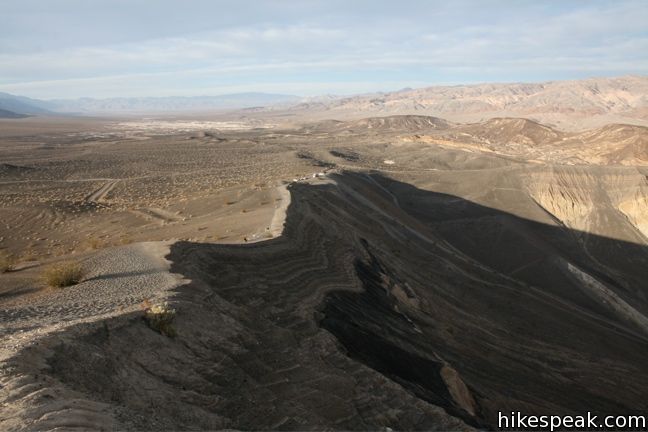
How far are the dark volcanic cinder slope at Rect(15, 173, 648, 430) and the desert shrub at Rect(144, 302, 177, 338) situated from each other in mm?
196

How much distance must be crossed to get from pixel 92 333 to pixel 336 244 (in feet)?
40.0

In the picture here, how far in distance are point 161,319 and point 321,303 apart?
5026 millimetres

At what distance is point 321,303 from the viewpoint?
12.8m

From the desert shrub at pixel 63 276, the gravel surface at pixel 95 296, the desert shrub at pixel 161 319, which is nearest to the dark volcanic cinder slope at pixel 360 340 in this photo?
the desert shrub at pixel 161 319

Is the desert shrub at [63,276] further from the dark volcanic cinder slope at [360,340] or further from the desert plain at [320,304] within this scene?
the dark volcanic cinder slope at [360,340]

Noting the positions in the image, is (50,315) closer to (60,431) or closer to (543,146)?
(60,431)

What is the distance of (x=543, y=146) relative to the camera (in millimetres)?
86375

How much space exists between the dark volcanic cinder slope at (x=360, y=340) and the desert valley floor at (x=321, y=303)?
0.05 m

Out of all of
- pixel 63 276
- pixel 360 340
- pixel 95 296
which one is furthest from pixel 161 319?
pixel 360 340

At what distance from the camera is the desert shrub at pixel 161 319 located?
28.0 ft

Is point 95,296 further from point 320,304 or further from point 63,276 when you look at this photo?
point 320,304

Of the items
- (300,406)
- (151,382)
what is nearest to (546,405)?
(300,406)

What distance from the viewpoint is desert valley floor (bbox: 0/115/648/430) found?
7438 millimetres

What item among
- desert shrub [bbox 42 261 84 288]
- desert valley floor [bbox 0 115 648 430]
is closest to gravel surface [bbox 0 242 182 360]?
desert valley floor [bbox 0 115 648 430]
